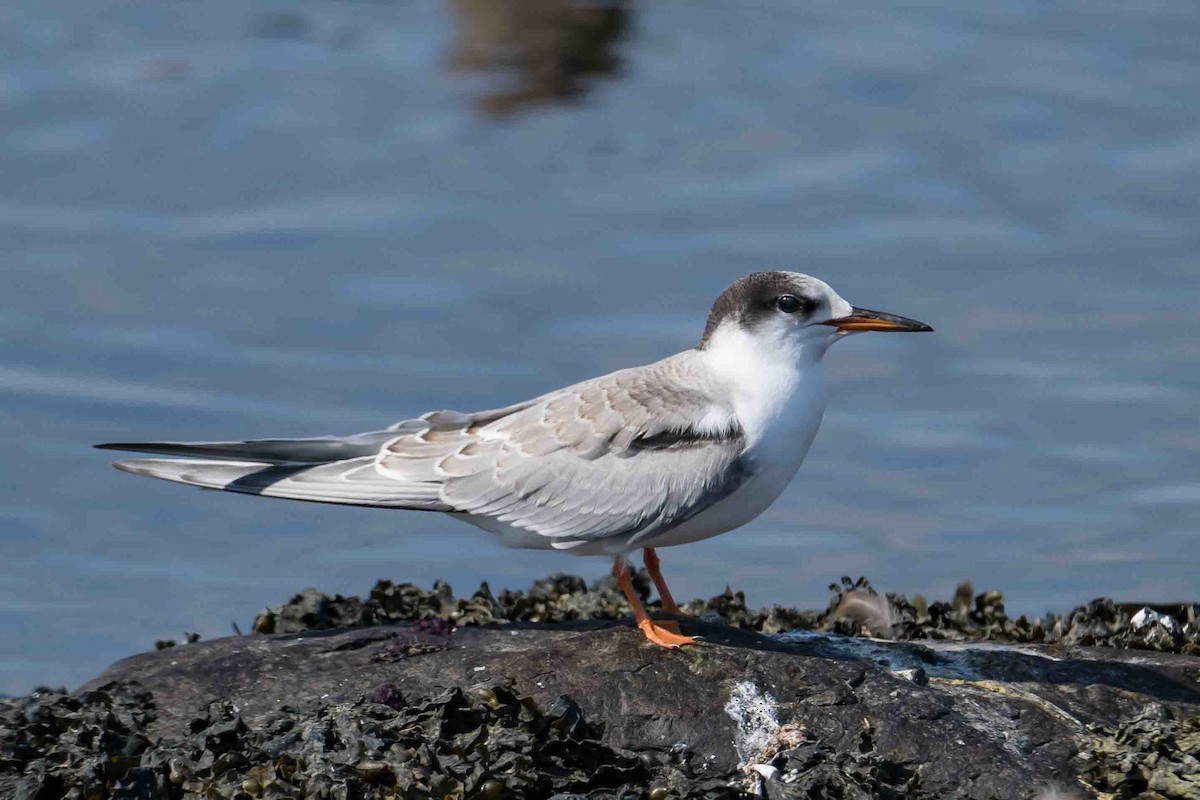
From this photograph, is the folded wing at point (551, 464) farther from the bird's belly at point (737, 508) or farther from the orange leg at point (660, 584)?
the orange leg at point (660, 584)

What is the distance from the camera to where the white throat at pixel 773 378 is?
20.2 feet

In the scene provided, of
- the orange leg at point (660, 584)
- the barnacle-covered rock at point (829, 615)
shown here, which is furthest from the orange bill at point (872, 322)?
the barnacle-covered rock at point (829, 615)

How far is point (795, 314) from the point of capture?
20.8 ft

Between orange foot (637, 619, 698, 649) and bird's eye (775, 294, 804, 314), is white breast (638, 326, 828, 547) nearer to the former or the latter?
bird's eye (775, 294, 804, 314)

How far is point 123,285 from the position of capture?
11.0 metres

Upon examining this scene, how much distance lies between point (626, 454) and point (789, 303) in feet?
2.55

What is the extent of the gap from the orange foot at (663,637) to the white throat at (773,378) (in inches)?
26.9

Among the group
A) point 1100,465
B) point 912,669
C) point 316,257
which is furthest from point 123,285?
point 912,669

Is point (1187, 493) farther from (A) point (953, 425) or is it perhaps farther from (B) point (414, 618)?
(B) point (414, 618)

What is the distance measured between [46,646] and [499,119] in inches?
234

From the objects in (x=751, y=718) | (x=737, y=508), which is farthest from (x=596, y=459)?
(x=751, y=718)

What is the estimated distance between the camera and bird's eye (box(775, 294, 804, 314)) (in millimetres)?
6336

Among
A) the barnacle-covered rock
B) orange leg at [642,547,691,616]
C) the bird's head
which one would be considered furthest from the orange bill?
the barnacle-covered rock

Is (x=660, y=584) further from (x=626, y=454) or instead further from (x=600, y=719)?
(x=600, y=719)
